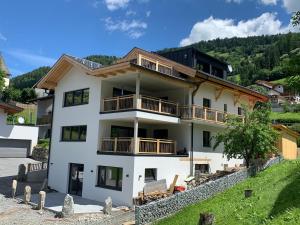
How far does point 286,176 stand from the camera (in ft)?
67.1

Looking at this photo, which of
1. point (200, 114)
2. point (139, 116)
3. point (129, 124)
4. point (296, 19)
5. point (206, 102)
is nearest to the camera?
point (296, 19)

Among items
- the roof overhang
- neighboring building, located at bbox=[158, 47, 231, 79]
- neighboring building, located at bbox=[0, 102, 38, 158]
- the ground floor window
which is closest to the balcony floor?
the ground floor window

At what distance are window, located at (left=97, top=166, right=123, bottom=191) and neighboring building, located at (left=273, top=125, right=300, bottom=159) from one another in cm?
1725

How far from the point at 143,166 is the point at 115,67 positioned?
22.0ft

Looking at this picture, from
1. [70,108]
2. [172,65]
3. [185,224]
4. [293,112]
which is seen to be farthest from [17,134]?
[293,112]

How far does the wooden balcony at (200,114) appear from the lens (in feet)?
88.6

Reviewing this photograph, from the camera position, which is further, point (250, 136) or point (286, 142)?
point (286, 142)

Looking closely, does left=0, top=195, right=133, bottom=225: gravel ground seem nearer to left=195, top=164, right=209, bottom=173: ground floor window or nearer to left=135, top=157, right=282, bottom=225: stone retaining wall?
left=135, top=157, right=282, bottom=225: stone retaining wall

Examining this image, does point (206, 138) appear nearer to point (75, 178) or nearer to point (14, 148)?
point (75, 178)

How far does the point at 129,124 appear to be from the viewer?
→ 1090 inches

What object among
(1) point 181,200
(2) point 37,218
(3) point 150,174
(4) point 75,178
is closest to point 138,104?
(3) point 150,174

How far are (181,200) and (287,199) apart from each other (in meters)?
5.91

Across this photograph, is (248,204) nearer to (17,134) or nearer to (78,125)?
(78,125)

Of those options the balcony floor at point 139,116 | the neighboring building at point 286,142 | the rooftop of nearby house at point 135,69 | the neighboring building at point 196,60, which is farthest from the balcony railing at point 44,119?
the neighboring building at point 286,142
